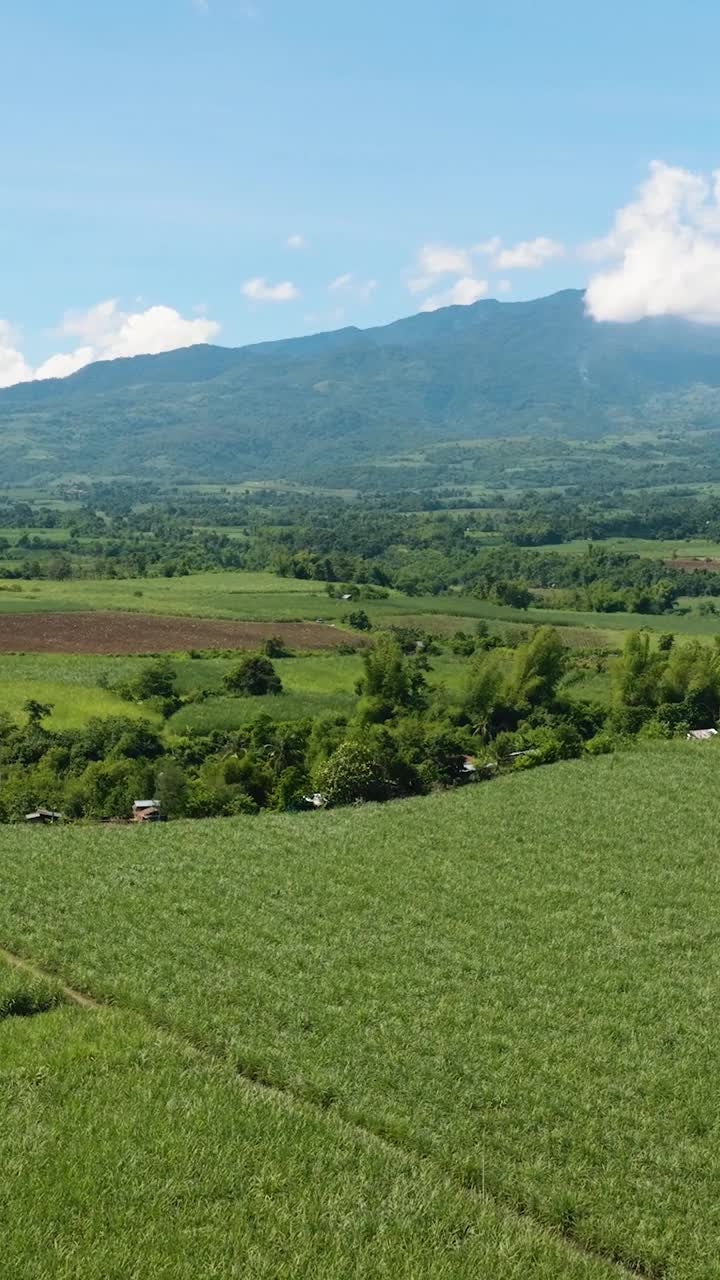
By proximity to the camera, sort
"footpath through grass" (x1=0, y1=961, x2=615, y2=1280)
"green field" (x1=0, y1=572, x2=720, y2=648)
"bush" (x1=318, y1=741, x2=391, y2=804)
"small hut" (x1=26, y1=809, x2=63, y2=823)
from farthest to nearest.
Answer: "green field" (x1=0, y1=572, x2=720, y2=648) → "bush" (x1=318, y1=741, x2=391, y2=804) → "small hut" (x1=26, y1=809, x2=63, y2=823) → "footpath through grass" (x1=0, y1=961, x2=615, y2=1280)

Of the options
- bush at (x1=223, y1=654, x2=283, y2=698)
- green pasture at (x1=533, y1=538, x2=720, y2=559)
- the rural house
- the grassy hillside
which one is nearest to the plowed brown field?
bush at (x1=223, y1=654, x2=283, y2=698)

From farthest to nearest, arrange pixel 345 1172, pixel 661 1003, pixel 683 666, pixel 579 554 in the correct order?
pixel 579 554 → pixel 683 666 → pixel 661 1003 → pixel 345 1172

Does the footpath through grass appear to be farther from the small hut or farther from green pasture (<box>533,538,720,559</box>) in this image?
green pasture (<box>533,538,720,559</box>)

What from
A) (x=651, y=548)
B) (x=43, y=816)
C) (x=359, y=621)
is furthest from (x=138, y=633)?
(x=651, y=548)

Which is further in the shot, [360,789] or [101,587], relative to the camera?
Result: [101,587]

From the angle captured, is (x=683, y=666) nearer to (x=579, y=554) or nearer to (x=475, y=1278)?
(x=475, y=1278)

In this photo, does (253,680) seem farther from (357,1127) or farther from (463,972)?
(357,1127)

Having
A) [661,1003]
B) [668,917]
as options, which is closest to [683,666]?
[668,917]
